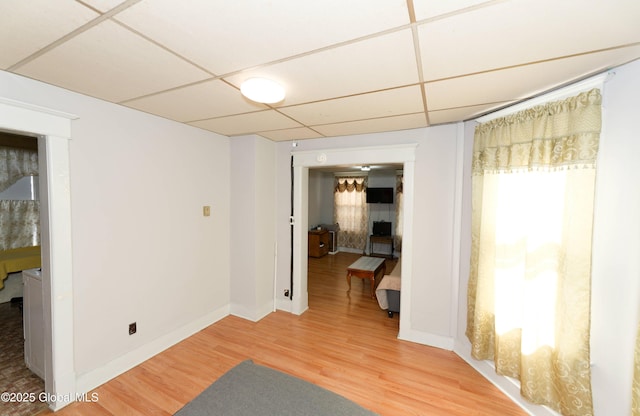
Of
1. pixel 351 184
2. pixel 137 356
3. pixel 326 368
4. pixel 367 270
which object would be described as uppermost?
pixel 351 184

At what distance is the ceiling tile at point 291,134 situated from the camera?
2.88 metres

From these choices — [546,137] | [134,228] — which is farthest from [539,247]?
[134,228]

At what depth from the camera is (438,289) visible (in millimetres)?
2705

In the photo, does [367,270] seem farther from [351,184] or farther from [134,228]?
[351,184]

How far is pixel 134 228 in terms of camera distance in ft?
7.58

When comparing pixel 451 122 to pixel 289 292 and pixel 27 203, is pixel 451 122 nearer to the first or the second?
pixel 289 292

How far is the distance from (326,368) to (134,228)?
2.25m

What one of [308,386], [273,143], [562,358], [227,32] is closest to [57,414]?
[308,386]

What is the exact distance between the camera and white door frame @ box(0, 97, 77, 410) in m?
1.74

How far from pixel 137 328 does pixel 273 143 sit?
102 inches

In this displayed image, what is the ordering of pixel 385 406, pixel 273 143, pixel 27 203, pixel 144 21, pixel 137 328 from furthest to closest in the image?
pixel 27 203
pixel 273 143
pixel 137 328
pixel 385 406
pixel 144 21

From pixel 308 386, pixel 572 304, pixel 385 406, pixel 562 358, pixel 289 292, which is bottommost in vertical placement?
pixel 385 406

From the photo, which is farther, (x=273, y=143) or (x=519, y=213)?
(x=273, y=143)

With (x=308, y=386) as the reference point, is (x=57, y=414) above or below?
below
